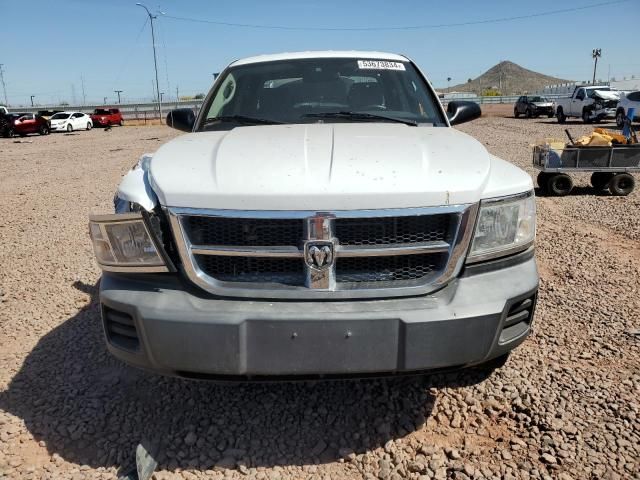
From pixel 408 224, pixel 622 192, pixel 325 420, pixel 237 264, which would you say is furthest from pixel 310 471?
pixel 622 192

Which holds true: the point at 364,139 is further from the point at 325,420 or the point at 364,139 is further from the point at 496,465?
the point at 496,465

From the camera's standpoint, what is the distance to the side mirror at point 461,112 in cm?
378

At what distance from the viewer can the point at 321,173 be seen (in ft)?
7.04

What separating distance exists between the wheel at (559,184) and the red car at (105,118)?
37866mm

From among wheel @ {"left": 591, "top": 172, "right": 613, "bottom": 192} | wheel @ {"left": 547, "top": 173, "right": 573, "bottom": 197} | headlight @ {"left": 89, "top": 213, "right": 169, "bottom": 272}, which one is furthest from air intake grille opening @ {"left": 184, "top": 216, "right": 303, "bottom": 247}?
wheel @ {"left": 591, "top": 172, "right": 613, "bottom": 192}

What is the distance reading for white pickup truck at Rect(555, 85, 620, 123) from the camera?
24.5 m

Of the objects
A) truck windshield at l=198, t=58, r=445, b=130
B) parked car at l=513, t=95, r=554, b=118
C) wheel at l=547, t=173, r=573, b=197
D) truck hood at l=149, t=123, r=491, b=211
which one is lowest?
parked car at l=513, t=95, r=554, b=118

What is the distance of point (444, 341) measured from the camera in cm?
204

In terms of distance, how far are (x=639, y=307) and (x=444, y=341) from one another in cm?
253

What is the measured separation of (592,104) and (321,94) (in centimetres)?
2504

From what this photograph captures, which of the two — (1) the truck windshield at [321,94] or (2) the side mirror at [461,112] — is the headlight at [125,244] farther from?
(2) the side mirror at [461,112]

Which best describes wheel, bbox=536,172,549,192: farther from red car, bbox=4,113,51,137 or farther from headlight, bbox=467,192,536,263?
red car, bbox=4,113,51,137

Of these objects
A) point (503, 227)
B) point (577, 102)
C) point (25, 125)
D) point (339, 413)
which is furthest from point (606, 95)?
point (25, 125)

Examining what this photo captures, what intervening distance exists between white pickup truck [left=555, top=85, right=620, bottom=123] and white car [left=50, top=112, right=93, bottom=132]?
98.9 ft
